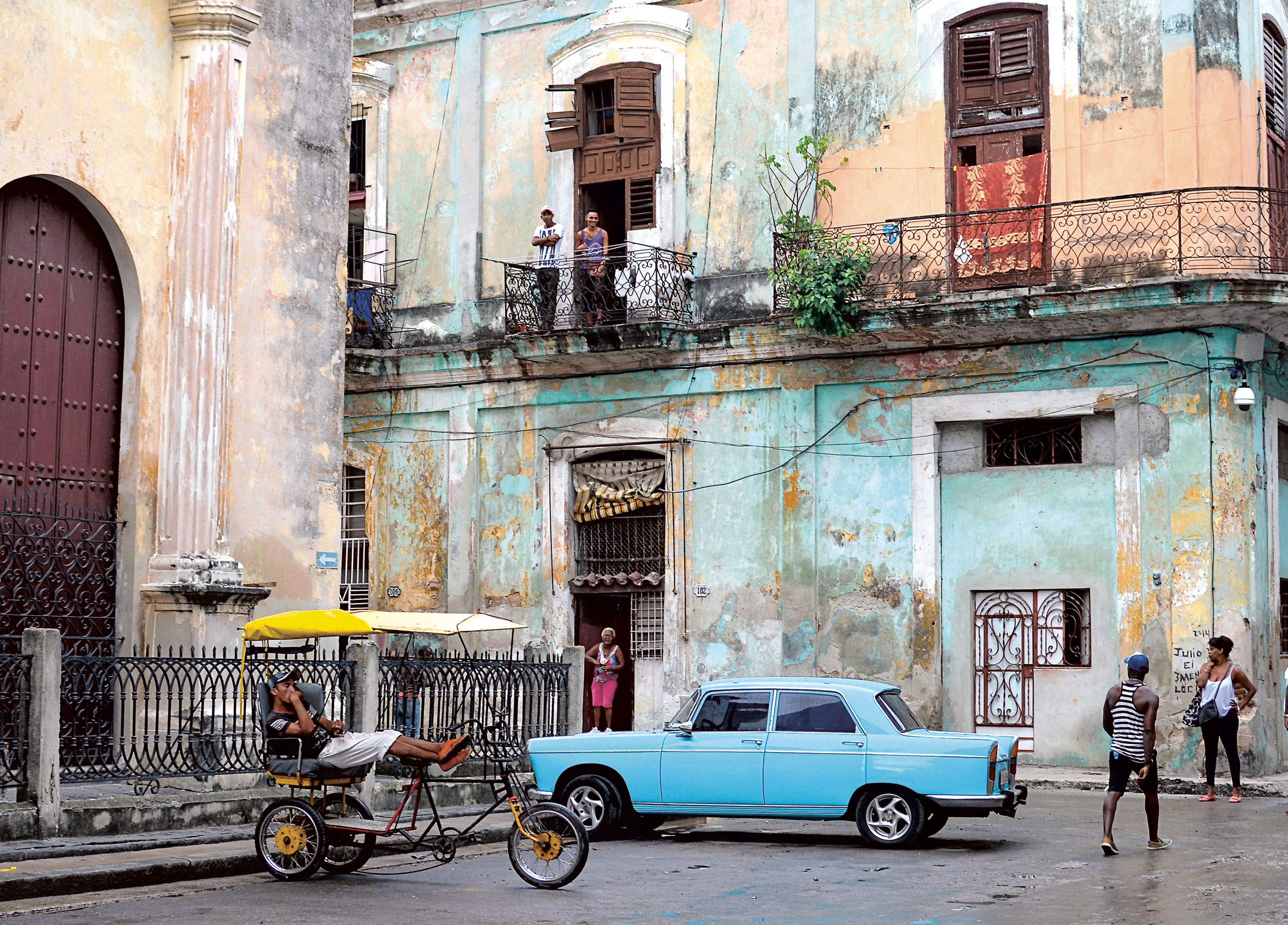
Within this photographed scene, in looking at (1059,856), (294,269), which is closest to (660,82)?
(294,269)

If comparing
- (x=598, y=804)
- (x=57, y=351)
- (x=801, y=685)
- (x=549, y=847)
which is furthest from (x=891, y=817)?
(x=57, y=351)

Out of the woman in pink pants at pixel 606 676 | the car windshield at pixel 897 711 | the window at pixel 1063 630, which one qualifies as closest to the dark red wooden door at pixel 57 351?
the car windshield at pixel 897 711

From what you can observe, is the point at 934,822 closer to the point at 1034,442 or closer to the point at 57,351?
the point at 57,351

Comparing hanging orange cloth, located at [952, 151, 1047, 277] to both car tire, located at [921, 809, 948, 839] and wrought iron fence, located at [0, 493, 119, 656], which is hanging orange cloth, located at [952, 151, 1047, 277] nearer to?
car tire, located at [921, 809, 948, 839]

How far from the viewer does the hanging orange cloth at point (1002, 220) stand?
66.3 ft

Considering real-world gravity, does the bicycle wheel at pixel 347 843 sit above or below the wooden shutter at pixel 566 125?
below

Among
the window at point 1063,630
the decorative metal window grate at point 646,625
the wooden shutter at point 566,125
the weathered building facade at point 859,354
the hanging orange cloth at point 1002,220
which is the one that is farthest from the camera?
the wooden shutter at point 566,125

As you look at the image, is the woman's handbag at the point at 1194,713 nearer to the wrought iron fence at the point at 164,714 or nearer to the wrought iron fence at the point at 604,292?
the wrought iron fence at the point at 604,292

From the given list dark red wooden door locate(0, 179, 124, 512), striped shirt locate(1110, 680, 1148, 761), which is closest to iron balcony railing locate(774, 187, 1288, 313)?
striped shirt locate(1110, 680, 1148, 761)

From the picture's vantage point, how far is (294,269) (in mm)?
15297

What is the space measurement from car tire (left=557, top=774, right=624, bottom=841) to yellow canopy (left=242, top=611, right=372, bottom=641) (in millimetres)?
2107

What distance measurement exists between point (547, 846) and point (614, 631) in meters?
12.5

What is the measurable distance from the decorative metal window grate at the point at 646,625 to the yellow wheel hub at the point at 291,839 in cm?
1234

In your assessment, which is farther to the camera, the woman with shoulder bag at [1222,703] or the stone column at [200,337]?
the woman with shoulder bag at [1222,703]
